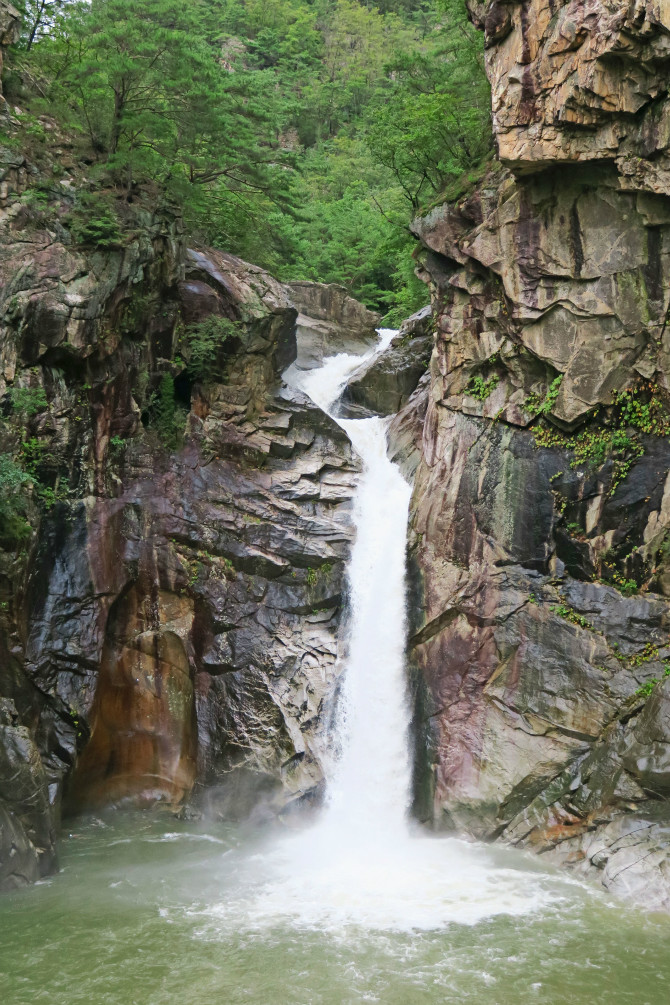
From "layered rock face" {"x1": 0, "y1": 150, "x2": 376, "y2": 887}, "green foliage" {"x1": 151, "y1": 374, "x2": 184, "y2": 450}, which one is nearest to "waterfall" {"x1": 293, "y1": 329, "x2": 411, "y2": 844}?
"layered rock face" {"x1": 0, "y1": 150, "x2": 376, "y2": 887}

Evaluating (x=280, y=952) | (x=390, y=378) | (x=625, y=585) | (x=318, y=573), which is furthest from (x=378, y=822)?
(x=390, y=378)

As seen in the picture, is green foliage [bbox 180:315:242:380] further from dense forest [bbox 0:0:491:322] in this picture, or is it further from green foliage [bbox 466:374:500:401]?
green foliage [bbox 466:374:500:401]

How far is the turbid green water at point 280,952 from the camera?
326 inches

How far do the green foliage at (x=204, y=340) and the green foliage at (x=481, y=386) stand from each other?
19.3 feet

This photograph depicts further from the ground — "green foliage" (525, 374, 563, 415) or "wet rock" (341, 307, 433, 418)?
"wet rock" (341, 307, 433, 418)

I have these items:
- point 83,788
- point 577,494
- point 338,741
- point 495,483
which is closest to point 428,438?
point 495,483

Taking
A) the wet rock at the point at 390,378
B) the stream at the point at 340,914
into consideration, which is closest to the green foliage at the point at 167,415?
the wet rock at the point at 390,378

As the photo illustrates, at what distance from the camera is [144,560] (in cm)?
1541

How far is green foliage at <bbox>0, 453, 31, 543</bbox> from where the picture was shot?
41.5ft

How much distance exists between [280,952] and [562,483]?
9.08 m

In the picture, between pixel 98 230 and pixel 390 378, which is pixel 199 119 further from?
pixel 390 378

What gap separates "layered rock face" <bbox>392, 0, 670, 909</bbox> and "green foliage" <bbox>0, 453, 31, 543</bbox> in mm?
7661

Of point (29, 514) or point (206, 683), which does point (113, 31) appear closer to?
point (29, 514)

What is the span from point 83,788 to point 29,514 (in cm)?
538
